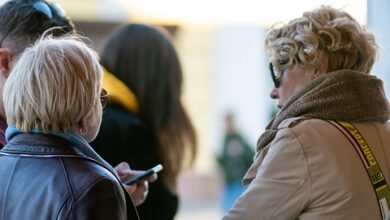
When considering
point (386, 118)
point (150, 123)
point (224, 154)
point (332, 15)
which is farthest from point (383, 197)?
point (224, 154)

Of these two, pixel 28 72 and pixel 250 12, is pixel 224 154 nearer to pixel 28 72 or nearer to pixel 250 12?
pixel 250 12

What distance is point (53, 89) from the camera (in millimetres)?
1831

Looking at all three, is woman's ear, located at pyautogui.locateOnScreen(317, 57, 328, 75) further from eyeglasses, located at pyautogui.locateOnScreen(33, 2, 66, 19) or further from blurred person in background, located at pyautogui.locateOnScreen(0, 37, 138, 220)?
eyeglasses, located at pyautogui.locateOnScreen(33, 2, 66, 19)

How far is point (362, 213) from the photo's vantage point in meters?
2.09

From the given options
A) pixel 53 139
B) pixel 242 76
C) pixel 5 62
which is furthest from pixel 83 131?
pixel 242 76

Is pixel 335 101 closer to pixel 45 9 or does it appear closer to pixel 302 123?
pixel 302 123

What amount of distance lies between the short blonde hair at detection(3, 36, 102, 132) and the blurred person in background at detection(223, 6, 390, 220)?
21.0 inches

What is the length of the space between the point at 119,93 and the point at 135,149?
0.22m

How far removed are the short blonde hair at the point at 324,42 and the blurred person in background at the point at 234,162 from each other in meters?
5.83

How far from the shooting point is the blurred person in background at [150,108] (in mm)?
2955

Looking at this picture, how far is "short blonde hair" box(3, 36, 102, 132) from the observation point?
1.83m

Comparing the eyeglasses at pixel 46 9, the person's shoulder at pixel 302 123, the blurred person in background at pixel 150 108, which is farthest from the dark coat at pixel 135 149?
the person's shoulder at pixel 302 123

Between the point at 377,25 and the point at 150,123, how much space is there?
1040mm

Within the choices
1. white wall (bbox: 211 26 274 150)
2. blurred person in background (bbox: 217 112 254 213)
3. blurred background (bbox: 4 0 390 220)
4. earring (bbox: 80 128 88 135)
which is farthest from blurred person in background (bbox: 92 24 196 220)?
white wall (bbox: 211 26 274 150)
